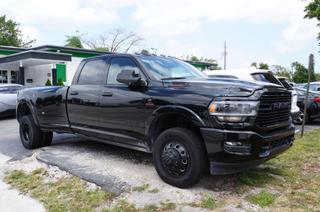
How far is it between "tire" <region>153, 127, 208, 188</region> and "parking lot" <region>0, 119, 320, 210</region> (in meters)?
0.15

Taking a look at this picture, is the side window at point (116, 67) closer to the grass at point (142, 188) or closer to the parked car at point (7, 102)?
the grass at point (142, 188)

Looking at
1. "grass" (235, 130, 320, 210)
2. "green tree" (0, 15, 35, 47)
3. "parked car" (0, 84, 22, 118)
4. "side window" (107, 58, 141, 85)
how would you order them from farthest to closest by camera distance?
1. "green tree" (0, 15, 35, 47)
2. "parked car" (0, 84, 22, 118)
3. "side window" (107, 58, 141, 85)
4. "grass" (235, 130, 320, 210)

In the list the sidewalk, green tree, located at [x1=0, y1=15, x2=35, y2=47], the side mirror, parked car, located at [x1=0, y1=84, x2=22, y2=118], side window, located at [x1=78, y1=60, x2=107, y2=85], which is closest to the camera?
the sidewalk

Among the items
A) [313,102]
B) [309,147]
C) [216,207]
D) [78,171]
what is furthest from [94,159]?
[313,102]

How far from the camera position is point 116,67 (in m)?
6.05

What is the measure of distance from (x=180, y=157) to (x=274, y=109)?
1.38 meters

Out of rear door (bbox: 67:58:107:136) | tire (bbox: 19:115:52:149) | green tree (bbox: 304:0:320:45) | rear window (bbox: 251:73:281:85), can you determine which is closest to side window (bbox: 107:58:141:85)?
rear door (bbox: 67:58:107:136)

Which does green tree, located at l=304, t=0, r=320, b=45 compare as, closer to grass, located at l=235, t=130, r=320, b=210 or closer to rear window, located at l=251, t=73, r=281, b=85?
rear window, located at l=251, t=73, r=281, b=85

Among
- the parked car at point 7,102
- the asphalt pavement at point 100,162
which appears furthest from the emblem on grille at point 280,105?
the parked car at point 7,102

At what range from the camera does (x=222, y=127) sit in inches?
168

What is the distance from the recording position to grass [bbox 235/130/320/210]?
14.0 ft

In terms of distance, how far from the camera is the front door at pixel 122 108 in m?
5.29

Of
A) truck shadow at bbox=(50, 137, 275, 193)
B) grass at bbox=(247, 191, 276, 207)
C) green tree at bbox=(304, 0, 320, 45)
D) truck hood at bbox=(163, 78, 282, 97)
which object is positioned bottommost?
grass at bbox=(247, 191, 276, 207)

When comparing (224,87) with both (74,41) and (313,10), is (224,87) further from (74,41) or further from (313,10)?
(74,41)
